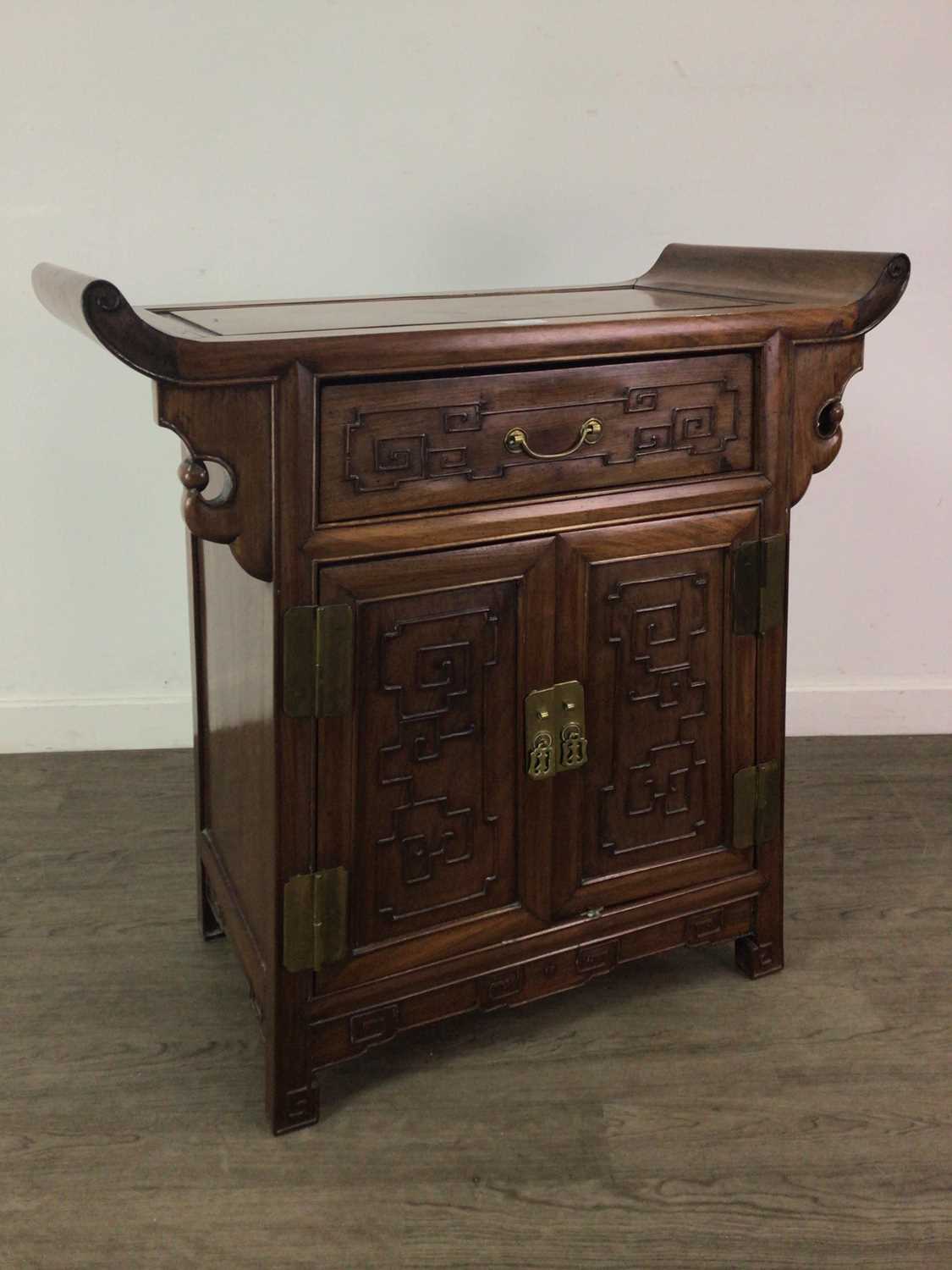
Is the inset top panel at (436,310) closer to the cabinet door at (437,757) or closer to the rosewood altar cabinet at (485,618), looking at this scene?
the rosewood altar cabinet at (485,618)

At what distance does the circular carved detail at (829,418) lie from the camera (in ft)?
6.26

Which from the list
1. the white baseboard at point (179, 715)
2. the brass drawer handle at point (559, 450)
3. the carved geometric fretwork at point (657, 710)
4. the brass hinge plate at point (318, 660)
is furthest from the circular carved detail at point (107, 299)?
the white baseboard at point (179, 715)

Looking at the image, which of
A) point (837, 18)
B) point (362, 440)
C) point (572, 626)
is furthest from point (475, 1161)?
point (837, 18)

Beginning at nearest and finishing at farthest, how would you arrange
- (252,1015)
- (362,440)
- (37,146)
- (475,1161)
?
(362,440) < (475,1161) < (252,1015) < (37,146)

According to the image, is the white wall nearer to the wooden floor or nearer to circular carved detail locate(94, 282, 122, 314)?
the wooden floor

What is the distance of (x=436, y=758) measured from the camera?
5.80ft

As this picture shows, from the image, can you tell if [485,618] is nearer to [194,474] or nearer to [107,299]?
[194,474]

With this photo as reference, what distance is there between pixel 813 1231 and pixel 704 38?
7.12 feet

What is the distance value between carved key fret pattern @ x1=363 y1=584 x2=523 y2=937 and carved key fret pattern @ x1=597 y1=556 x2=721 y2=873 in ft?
0.59

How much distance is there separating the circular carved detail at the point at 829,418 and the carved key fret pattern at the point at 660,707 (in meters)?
0.26

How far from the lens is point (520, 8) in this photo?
101 inches

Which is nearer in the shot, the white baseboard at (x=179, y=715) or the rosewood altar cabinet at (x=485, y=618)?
A: the rosewood altar cabinet at (x=485, y=618)

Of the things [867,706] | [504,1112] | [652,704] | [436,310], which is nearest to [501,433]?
[436,310]

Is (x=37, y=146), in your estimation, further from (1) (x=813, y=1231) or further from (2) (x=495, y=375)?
(1) (x=813, y=1231)
